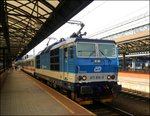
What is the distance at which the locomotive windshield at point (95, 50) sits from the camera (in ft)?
39.2

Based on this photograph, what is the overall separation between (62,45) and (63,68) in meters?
1.12

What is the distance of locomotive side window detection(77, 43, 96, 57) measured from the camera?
11882 millimetres

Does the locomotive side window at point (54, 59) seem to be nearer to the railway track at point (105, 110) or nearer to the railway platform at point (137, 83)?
the railway track at point (105, 110)

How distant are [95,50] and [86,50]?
457 millimetres

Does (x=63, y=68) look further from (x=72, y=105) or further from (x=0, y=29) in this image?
A: (x=0, y=29)

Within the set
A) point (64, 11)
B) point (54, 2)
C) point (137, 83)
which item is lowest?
point (137, 83)

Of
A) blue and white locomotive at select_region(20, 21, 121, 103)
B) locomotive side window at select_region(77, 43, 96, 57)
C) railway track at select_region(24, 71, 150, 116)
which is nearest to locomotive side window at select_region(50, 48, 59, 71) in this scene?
blue and white locomotive at select_region(20, 21, 121, 103)

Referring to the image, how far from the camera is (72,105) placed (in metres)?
10.5

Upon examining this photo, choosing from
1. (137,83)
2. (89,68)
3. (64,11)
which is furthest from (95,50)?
(137,83)

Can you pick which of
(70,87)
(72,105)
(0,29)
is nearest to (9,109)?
(72,105)

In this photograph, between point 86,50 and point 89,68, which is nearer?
point 89,68

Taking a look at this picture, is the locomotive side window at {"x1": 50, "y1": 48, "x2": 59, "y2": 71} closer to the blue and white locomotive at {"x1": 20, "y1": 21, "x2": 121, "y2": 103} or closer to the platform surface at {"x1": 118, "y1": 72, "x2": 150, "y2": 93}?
the blue and white locomotive at {"x1": 20, "y1": 21, "x2": 121, "y2": 103}

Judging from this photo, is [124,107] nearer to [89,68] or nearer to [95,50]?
[89,68]

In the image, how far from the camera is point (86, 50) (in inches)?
477
